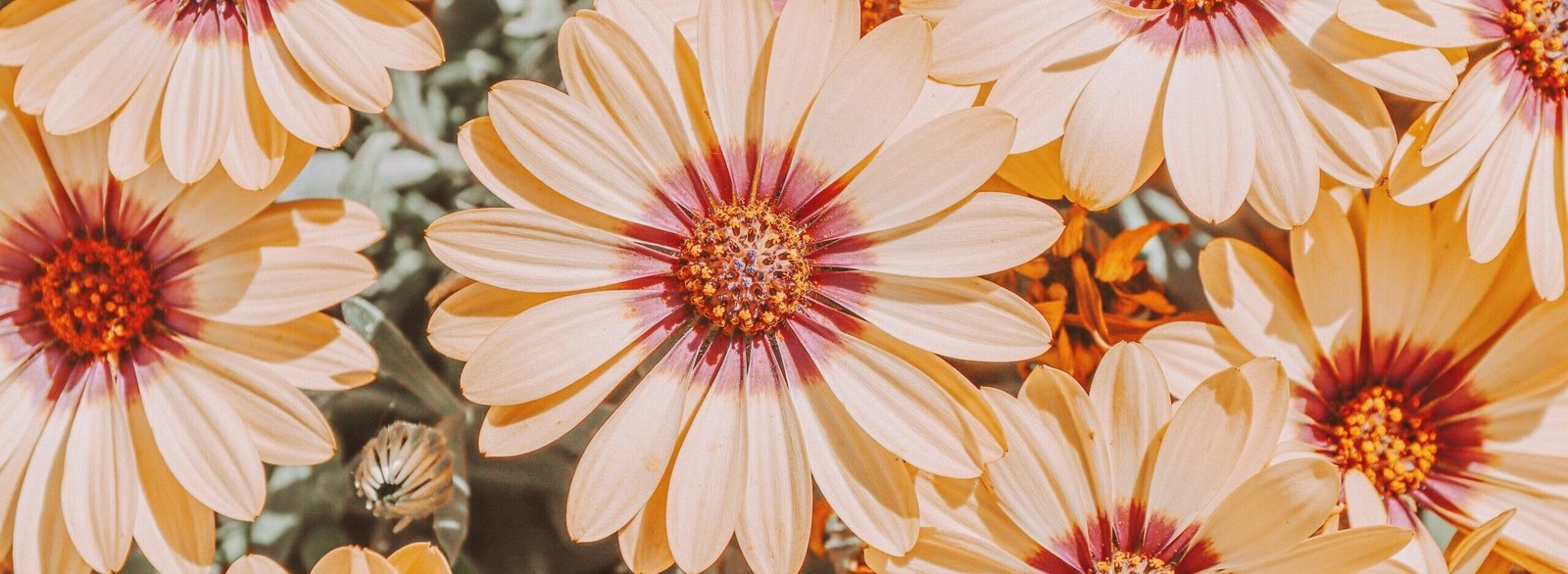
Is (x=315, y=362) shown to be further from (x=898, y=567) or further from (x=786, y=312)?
(x=898, y=567)

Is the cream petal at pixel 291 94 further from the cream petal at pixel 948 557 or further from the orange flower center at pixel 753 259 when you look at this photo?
the cream petal at pixel 948 557

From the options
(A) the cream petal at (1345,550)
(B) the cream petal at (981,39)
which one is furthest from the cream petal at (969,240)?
(A) the cream petal at (1345,550)

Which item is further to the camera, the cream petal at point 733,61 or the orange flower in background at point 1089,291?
the orange flower in background at point 1089,291

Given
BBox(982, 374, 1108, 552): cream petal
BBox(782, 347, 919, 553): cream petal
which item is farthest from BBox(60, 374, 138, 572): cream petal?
BBox(982, 374, 1108, 552): cream petal

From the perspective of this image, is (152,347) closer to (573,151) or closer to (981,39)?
(573,151)

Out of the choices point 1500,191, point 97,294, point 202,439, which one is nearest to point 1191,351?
point 1500,191

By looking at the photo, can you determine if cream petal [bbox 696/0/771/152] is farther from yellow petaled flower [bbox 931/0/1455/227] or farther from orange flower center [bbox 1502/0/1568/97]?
orange flower center [bbox 1502/0/1568/97]
